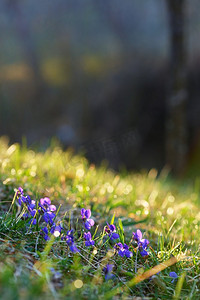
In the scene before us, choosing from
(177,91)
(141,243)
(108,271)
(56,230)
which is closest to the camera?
(108,271)

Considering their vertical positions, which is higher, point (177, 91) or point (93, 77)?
point (93, 77)

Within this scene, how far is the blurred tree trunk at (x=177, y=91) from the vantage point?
20.0 ft

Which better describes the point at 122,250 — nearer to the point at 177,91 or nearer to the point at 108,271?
the point at 108,271

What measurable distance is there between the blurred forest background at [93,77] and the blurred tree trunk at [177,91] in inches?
44.1

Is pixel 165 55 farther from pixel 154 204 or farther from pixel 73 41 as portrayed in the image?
pixel 154 204

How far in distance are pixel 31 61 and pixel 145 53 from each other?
2690 millimetres

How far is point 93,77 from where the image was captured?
794 cm

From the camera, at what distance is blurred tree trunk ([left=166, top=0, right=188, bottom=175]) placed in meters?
6.08

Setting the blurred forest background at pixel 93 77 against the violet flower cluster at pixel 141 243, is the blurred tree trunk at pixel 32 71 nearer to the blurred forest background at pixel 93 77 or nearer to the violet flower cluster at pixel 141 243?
the blurred forest background at pixel 93 77

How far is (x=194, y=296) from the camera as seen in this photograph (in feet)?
5.20

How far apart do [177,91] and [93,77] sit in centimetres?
227

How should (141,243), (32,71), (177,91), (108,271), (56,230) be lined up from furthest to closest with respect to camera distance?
(32,71) → (177,91) → (141,243) → (56,230) → (108,271)

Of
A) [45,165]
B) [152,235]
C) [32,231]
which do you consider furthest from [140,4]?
[32,231]

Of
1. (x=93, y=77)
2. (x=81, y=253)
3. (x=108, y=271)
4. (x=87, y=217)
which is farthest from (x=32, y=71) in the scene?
(x=108, y=271)
